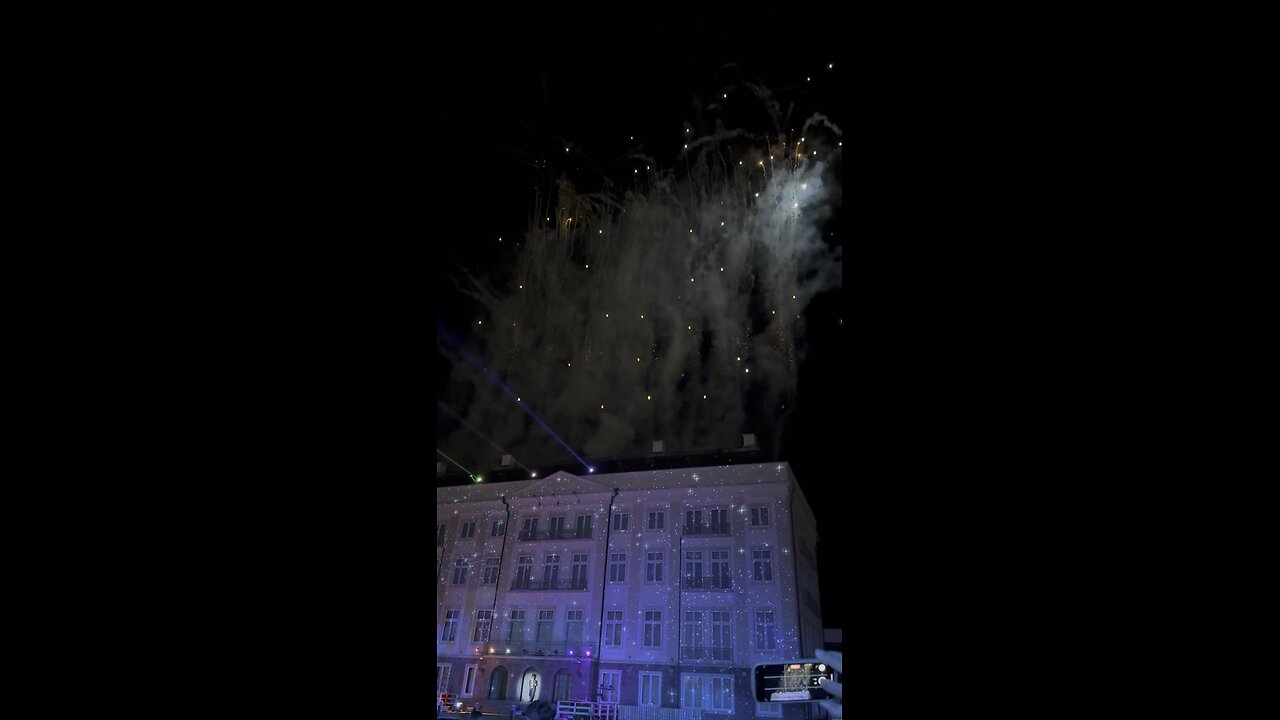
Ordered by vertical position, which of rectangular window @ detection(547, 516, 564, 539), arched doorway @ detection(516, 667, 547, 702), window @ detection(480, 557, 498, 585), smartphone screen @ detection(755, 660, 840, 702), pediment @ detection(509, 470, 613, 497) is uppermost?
pediment @ detection(509, 470, 613, 497)

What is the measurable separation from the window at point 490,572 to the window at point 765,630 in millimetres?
7967

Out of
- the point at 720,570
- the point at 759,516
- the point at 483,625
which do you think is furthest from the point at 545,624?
the point at 759,516

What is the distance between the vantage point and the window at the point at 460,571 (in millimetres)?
19938

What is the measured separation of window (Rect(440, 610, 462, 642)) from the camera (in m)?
19.1

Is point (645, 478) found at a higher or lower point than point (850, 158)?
higher

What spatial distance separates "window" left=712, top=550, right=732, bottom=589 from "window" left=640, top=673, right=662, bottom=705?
273 cm

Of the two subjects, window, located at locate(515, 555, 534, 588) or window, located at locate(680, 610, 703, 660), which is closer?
window, located at locate(680, 610, 703, 660)

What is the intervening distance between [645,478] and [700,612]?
4033 millimetres

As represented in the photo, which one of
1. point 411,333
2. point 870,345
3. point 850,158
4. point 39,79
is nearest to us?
point 39,79

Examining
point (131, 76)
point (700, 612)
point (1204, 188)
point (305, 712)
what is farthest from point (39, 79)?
point (700, 612)

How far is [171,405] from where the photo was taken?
103 cm

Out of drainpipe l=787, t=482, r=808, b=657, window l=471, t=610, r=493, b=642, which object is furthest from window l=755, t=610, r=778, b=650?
window l=471, t=610, r=493, b=642

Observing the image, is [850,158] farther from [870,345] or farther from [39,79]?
[39,79]

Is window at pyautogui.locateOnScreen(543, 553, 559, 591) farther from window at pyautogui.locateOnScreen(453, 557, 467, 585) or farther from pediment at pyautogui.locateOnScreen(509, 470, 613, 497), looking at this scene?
window at pyautogui.locateOnScreen(453, 557, 467, 585)
